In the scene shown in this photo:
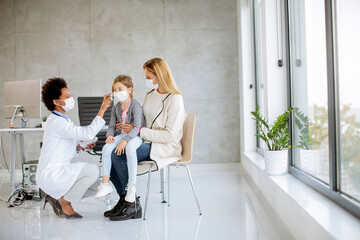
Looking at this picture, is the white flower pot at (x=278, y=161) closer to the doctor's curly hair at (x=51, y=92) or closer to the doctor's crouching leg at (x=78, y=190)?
the doctor's crouching leg at (x=78, y=190)

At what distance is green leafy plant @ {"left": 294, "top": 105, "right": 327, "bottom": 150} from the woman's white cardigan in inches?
37.9

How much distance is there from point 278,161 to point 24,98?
262 cm

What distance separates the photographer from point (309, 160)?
8.09 feet

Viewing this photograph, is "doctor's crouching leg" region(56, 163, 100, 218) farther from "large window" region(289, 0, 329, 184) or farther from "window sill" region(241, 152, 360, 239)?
"large window" region(289, 0, 329, 184)

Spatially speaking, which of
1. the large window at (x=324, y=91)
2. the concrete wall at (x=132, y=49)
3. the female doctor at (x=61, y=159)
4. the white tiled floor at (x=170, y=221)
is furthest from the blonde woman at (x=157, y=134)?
the concrete wall at (x=132, y=49)

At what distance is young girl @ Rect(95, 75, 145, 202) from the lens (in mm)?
2545

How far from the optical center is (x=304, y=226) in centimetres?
185

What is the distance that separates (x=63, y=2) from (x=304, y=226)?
15.7ft

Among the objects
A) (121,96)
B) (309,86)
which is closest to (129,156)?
(121,96)

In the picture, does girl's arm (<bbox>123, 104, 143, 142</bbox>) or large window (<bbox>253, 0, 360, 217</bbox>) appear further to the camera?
girl's arm (<bbox>123, 104, 143, 142</bbox>)

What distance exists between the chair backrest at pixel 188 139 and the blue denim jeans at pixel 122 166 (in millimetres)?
294

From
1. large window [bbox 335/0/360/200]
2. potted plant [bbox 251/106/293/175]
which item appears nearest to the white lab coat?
potted plant [bbox 251/106/293/175]

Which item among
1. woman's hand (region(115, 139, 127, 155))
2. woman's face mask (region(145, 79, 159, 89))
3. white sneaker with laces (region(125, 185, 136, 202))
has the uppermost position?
woman's face mask (region(145, 79, 159, 89))

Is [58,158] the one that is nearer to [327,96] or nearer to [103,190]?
[103,190]
